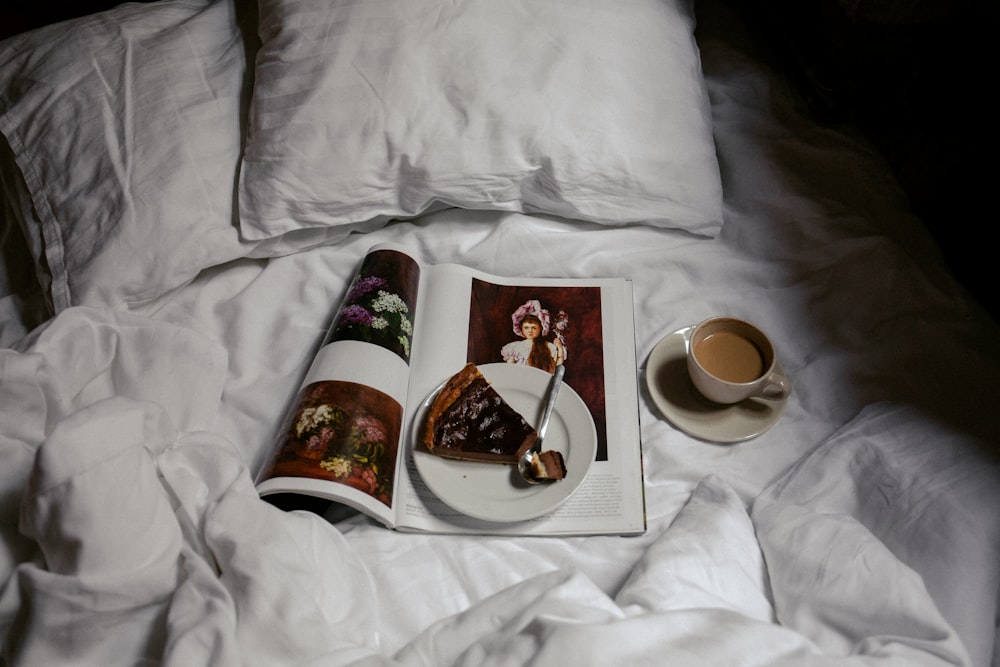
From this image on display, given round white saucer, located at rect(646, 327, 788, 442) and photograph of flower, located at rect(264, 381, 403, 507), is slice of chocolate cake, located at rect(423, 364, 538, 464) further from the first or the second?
round white saucer, located at rect(646, 327, 788, 442)

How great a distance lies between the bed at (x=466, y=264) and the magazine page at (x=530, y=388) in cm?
2

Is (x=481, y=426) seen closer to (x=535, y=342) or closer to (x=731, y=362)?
(x=535, y=342)

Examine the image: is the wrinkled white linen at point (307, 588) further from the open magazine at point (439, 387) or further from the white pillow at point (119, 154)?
the white pillow at point (119, 154)

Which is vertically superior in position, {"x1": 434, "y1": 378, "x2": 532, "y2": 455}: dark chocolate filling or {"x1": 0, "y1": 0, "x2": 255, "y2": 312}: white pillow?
{"x1": 0, "y1": 0, "x2": 255, "y2": 312}: white pillow

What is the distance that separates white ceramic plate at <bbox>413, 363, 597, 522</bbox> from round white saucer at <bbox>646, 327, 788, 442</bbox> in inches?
3.8

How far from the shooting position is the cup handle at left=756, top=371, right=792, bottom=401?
740 mm

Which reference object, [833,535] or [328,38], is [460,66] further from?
[833,535]

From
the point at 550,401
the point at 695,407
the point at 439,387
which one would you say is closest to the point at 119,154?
the point at 439,387

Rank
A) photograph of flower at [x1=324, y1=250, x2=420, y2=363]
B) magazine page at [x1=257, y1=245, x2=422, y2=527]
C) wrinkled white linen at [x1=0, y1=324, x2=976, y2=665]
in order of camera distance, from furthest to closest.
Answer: photograph of flower at [x1=324, y1=250, x2=420, y2=363], magazine page at [x1=257, y1=245, x2=422, y2=527], wrinkled white linen at [x1=0, y1=324, x2=976, y2=665]

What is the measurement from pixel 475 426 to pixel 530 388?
81 mm

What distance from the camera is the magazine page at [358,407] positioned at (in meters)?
0.68

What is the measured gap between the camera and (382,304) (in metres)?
0.81

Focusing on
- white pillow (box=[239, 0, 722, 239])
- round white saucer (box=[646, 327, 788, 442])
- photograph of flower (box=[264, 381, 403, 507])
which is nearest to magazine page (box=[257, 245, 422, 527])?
photograph of flower (box=[264, 381, 403, 507])

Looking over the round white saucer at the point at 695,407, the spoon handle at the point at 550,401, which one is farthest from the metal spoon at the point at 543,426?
the round white saucer at the point at 695,407
